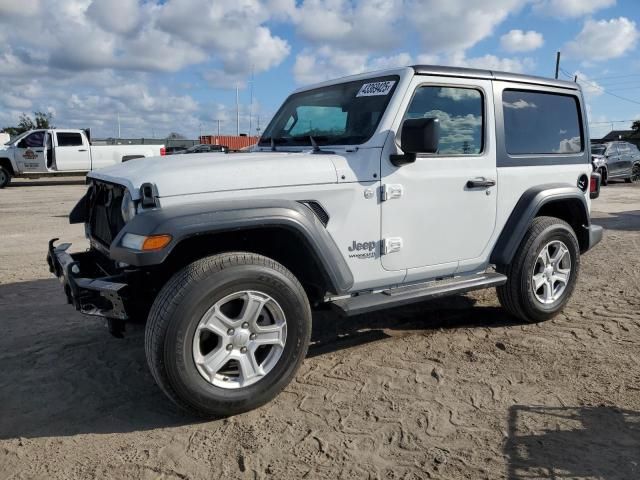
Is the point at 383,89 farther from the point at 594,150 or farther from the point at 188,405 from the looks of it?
the point at 594,150

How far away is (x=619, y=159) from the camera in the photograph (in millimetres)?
19812

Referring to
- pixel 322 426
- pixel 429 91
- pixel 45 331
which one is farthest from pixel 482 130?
pixel 45 331

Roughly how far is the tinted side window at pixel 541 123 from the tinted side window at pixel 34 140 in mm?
17989

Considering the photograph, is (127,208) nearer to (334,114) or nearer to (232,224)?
(232,224)

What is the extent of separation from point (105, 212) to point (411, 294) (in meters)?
2.17

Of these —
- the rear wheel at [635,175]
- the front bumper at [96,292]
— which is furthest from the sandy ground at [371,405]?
the rear wheel at [635,175]

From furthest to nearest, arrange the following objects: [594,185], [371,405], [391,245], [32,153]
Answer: [32,153], [594,185], [391,245], [371,405]

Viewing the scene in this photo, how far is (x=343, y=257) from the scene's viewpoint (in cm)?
347

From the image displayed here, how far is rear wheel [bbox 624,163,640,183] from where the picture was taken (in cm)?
2070

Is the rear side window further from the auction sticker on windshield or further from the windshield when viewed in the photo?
the auction sticker on windshield

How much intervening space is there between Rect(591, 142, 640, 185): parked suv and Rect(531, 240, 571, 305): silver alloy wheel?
15810mm

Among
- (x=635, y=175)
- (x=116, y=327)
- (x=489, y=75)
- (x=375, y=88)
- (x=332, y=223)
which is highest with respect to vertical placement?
(x=489, y=75)

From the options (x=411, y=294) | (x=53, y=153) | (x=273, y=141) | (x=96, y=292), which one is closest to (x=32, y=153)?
(x=53, y=153)

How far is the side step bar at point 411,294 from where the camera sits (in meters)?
3.51
